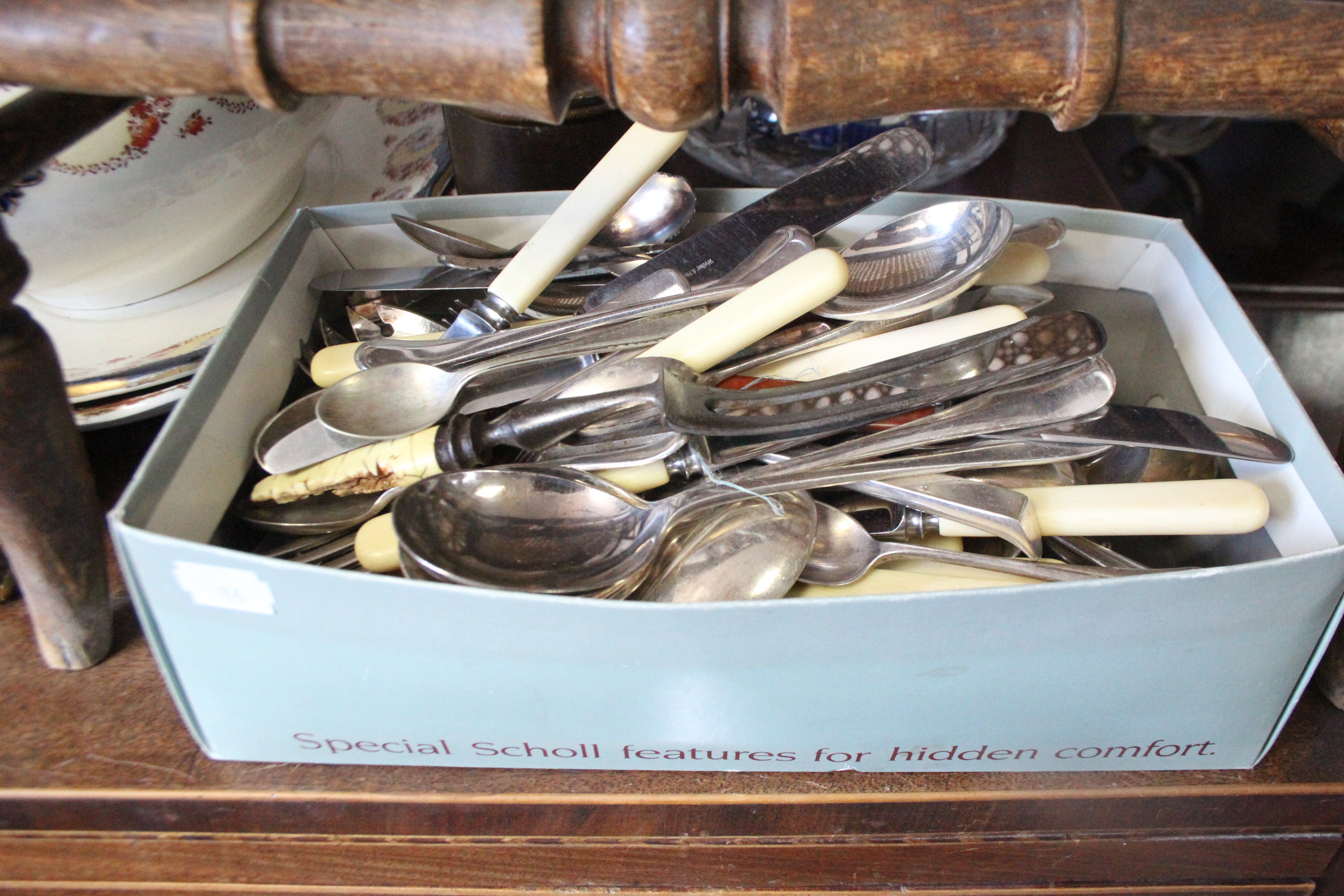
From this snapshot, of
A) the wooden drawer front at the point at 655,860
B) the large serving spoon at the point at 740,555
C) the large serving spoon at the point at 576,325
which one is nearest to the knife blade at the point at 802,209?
the large serving spoon at the point at 576,325

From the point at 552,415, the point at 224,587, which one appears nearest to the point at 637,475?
the point at 552,415

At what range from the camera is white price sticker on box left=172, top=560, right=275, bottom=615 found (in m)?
0.29

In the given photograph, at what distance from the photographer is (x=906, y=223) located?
43 centimetres

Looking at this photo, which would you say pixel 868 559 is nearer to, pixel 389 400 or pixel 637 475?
pixel 637 475

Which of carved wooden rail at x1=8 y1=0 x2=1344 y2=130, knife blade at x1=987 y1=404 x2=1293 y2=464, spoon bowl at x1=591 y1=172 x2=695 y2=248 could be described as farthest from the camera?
spoon bowl at x1=591 y1=172 x2=695 y2=248

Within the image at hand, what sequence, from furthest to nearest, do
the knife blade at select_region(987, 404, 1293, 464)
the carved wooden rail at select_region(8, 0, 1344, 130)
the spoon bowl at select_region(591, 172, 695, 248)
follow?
the spoon bowl at select_region(591, 172, 695, 248) < the knife blade at select_region(987, 404, 1293, 464) < the carved wooden rail at select_region(8, 0, 1344, 130)

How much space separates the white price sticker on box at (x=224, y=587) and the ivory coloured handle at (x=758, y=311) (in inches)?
6.4

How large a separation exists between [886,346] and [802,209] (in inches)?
3.1

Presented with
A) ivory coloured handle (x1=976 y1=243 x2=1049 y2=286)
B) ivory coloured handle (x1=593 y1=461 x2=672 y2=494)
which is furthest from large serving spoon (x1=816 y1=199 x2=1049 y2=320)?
ivory coloured handle (x1=593 y1=461 x2=672 y2=494)

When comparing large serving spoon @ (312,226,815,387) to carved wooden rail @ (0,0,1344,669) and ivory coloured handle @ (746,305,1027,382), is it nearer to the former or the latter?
ivory coloured handle @ (746,305,1027,382)

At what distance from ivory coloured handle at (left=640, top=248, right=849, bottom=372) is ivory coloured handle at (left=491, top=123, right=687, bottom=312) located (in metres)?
0.07

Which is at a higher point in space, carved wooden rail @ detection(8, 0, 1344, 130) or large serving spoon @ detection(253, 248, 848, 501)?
carved wooden rail @ detection(8, 0, 1344, 130)

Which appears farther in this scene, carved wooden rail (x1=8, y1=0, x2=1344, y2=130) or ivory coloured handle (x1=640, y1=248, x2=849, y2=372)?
ivory coloured handle (x1=640, y1=248, x2=849, y2=372)

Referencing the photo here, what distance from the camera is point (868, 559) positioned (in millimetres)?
347
